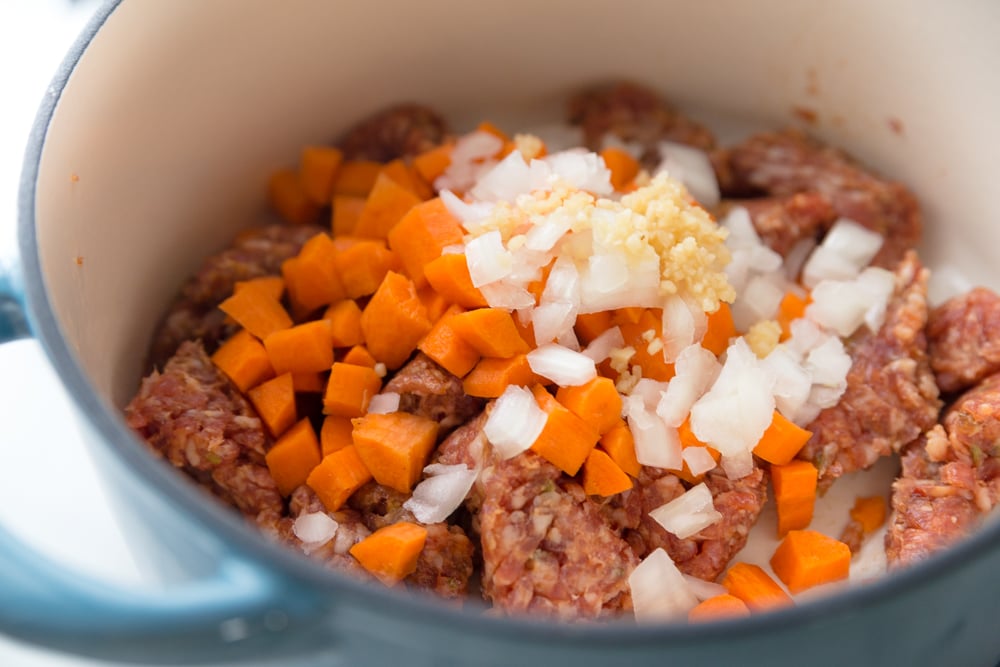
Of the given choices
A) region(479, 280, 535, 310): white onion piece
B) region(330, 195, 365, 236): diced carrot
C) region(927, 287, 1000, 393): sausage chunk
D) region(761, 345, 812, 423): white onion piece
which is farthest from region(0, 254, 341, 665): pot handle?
region(927, 287, 1000, 393): sausage chunk

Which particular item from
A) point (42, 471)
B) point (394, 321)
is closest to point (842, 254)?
point (394, 321)

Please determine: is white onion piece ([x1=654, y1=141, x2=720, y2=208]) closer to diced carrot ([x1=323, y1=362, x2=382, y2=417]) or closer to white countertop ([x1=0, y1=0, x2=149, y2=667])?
diced carrot ([x1=323, y1=362, x2=382, y2=417])

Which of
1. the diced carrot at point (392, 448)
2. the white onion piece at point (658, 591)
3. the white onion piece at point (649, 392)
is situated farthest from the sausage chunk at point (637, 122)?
the white onion piece at point (658, 591)

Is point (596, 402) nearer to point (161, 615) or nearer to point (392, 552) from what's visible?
point (392, 552)

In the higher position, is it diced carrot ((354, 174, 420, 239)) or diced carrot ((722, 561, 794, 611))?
diced carrot ((354, 174, 420, 239))

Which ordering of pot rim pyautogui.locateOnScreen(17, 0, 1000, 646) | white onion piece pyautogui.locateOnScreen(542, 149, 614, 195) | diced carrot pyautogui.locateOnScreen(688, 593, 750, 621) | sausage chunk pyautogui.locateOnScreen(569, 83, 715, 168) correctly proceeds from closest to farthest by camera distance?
pot rim pyautogui.locateOnScreen(17, 0, 1000, 646), diced carrot pyautogui.locateOnScreen(688, 593, 750, 621), white onion piece pyautogui.locateOnScreen(542, 149, 614, 195), sausage chunk pyautogui.locateOnScreen(569, 83, 715, 168)

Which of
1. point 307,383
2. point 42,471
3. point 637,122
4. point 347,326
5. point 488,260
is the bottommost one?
point 42,471
